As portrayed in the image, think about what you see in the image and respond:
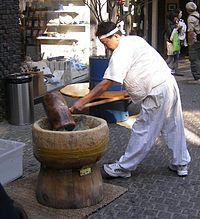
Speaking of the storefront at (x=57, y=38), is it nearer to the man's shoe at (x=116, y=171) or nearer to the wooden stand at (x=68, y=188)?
the man's shoe at (x=116, y=171)

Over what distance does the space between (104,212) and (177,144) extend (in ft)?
4.00

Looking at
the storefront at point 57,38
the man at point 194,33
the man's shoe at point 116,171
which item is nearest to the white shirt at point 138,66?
the man's shoe at point 116,171

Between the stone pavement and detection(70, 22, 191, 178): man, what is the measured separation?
10.2 inches

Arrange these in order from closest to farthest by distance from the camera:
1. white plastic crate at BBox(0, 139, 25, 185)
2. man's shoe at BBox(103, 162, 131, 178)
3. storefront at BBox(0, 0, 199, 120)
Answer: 1. white plastic crate at BBox(0, 139, 25, 185)
2. man's shoe at BBox(103, 162, 131, 178)
3. storefront at BBox(0, 0, 199, 120)

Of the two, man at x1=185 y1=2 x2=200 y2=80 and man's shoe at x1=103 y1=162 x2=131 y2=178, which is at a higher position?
man at x1=185 y1=2 x2=200 y2=80

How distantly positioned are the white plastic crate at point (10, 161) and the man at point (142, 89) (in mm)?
840

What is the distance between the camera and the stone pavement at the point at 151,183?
4.32 m

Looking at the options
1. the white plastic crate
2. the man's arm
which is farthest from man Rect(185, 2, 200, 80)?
the white plastic crate

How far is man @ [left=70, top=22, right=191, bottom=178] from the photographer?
4.71 metres

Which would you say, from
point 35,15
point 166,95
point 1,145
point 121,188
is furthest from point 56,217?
point 35,15

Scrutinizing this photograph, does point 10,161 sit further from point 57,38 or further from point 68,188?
point 57,38

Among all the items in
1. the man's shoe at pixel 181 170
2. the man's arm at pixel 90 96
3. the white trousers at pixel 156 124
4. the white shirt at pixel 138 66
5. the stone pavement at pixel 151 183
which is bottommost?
the stone pavement at pixel 151 183

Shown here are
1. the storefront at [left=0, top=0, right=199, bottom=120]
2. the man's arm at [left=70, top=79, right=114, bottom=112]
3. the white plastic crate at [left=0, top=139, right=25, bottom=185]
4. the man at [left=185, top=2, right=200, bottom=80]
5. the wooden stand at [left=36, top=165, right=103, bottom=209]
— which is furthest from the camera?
the man at [left=185, top=2, right=200, bottom=80]

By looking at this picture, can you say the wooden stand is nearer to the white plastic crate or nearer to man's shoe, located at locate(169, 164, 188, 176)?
the white plastic crate
